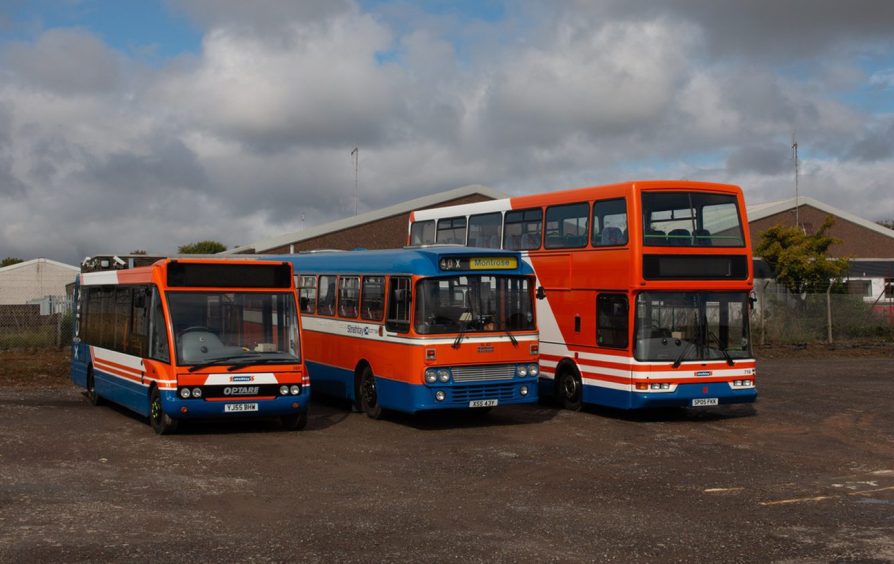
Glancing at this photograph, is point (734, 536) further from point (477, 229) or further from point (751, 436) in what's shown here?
point (477, 229)

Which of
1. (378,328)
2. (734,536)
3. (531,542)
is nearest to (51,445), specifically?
(378,328)

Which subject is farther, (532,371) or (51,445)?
(532,371)

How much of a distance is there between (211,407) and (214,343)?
0.94 m

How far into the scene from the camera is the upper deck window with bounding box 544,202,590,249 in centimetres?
1916

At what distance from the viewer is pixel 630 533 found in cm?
961

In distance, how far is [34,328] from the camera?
28.8 meters

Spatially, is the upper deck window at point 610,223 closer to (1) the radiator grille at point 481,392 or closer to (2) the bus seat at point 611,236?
(2) the bus seat at point 611,236

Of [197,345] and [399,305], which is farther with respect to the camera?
[399,305]

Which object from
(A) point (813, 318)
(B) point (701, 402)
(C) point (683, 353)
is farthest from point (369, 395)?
(A) point (813, 318)

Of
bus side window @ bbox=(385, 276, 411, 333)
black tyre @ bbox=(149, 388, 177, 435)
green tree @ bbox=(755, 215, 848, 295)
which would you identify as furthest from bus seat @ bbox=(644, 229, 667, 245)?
green tree @ bbox=(755, 215, 848, 295)

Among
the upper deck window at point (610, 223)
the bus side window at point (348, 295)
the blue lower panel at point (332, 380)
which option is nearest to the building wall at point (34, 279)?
the blue lower panel at point (332, 380)

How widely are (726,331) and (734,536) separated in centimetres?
919

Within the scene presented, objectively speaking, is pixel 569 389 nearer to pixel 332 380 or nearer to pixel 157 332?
pixel 332 380

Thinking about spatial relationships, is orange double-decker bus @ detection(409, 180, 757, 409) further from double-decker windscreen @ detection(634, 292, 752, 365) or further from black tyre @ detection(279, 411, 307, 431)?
black tyre @ detection(279, 411, 307, 431)
